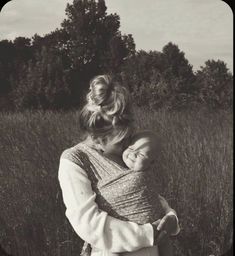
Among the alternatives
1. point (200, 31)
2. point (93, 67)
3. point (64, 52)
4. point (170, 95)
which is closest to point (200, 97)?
point (170, 95)

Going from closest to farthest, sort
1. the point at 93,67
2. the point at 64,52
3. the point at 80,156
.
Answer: the point at 80,156, the point at 93,67, the point at 64,52

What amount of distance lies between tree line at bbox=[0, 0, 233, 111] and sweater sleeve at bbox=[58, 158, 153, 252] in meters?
0.41

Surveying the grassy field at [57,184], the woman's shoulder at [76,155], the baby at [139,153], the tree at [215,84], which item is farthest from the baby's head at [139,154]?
the tree at [215,84]

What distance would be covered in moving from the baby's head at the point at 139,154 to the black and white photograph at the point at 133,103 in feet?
0.79

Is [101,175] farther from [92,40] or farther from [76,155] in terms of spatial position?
[92,40]

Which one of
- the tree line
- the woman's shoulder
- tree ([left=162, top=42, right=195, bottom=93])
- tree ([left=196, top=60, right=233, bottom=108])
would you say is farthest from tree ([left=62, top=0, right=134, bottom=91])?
the woman's shoulder

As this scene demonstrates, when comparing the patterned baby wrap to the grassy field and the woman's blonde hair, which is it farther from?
the grassy field

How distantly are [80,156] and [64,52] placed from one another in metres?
0.58

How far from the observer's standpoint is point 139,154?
116cm

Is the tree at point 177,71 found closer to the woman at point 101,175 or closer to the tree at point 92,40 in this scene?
the tree at point 92,40

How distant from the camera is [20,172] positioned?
1684 millimetres

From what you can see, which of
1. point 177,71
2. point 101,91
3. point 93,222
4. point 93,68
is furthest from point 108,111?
point 177,71

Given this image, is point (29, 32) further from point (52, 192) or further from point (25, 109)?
point (52, 192)

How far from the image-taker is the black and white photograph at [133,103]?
1532 mm
